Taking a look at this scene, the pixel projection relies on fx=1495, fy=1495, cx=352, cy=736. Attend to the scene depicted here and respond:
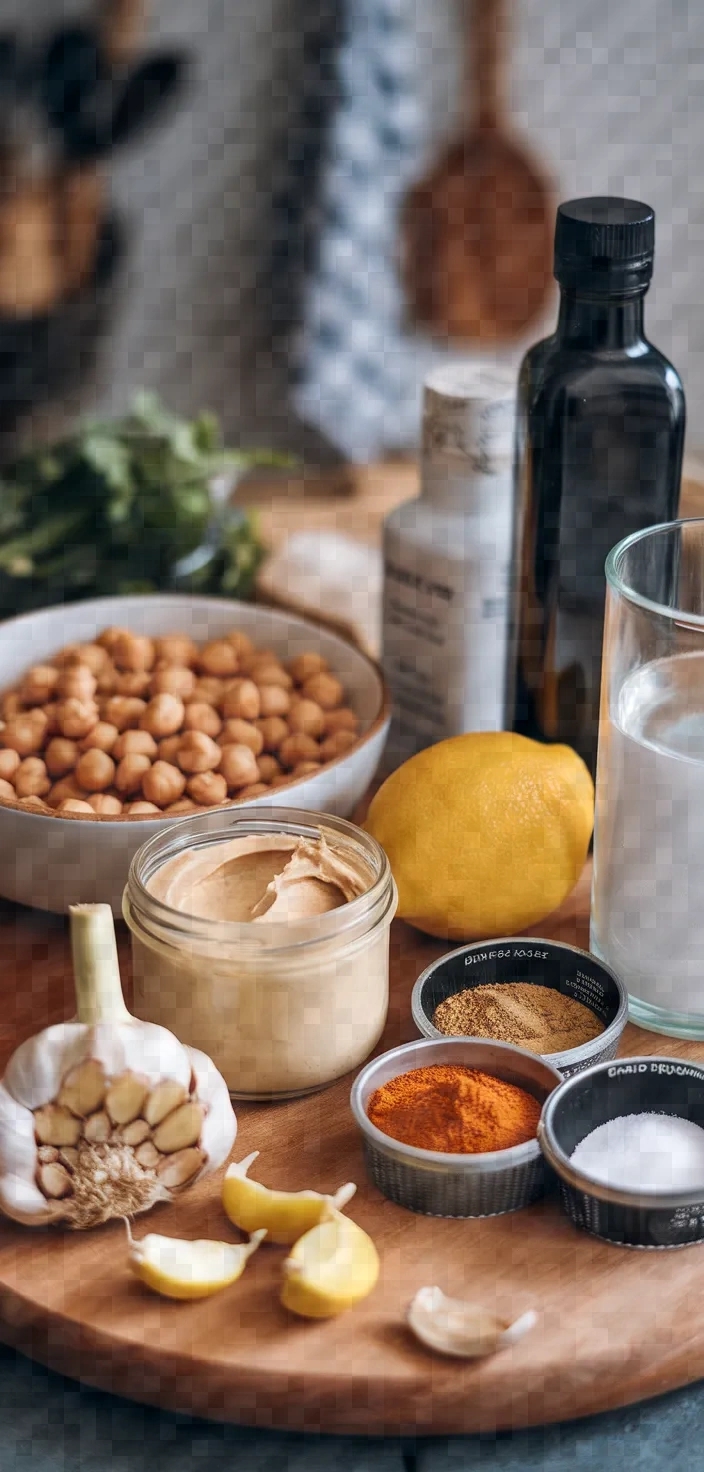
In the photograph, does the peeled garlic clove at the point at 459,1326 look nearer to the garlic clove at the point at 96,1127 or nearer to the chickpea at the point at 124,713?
the garlic clove at the point at 96,1127

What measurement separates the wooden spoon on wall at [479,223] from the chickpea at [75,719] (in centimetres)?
112

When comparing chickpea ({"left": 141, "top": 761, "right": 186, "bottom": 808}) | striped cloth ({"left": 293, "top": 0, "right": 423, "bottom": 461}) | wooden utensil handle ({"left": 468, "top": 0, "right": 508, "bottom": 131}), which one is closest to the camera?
chickpea ({"left": 141, "top": 761, "right": 186, "bottom": 808})

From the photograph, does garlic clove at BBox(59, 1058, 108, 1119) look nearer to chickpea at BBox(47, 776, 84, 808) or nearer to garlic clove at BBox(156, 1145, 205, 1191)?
garlic clove at BBox(156, 1145, 205, 1191)

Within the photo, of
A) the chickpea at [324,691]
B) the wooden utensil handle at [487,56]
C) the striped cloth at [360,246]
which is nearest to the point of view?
the chickpea at [324,691]

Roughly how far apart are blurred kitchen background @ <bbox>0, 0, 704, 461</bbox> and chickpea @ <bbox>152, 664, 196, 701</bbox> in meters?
0.85

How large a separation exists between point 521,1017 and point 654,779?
0.13 meters

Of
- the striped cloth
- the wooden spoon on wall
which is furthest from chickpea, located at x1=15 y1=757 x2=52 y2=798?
the wooden spoon on wall

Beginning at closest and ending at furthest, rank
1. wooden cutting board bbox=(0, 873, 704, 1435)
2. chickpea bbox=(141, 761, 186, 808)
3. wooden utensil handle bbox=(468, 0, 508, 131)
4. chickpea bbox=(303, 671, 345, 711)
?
1. wooden cutting board bbox=(0, 873, 704, 1435)
2. chickpea bbox=(141, 761, 186, 808)
3. chickpea bbox=(303, 671, 345, 711)
4. wooden utensil handle bbox=(468, 0, 508, 131)

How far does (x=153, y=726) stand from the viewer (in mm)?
847

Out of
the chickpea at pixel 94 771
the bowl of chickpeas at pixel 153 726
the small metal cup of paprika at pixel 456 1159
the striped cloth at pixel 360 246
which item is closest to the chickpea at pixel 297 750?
the bowl of chickpeas at pixel 153 726

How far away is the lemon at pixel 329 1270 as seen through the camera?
58cm

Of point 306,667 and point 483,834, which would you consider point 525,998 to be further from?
point 306,667

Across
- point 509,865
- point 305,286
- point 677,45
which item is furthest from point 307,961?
point 677,45

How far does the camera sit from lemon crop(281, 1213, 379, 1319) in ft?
1.91
